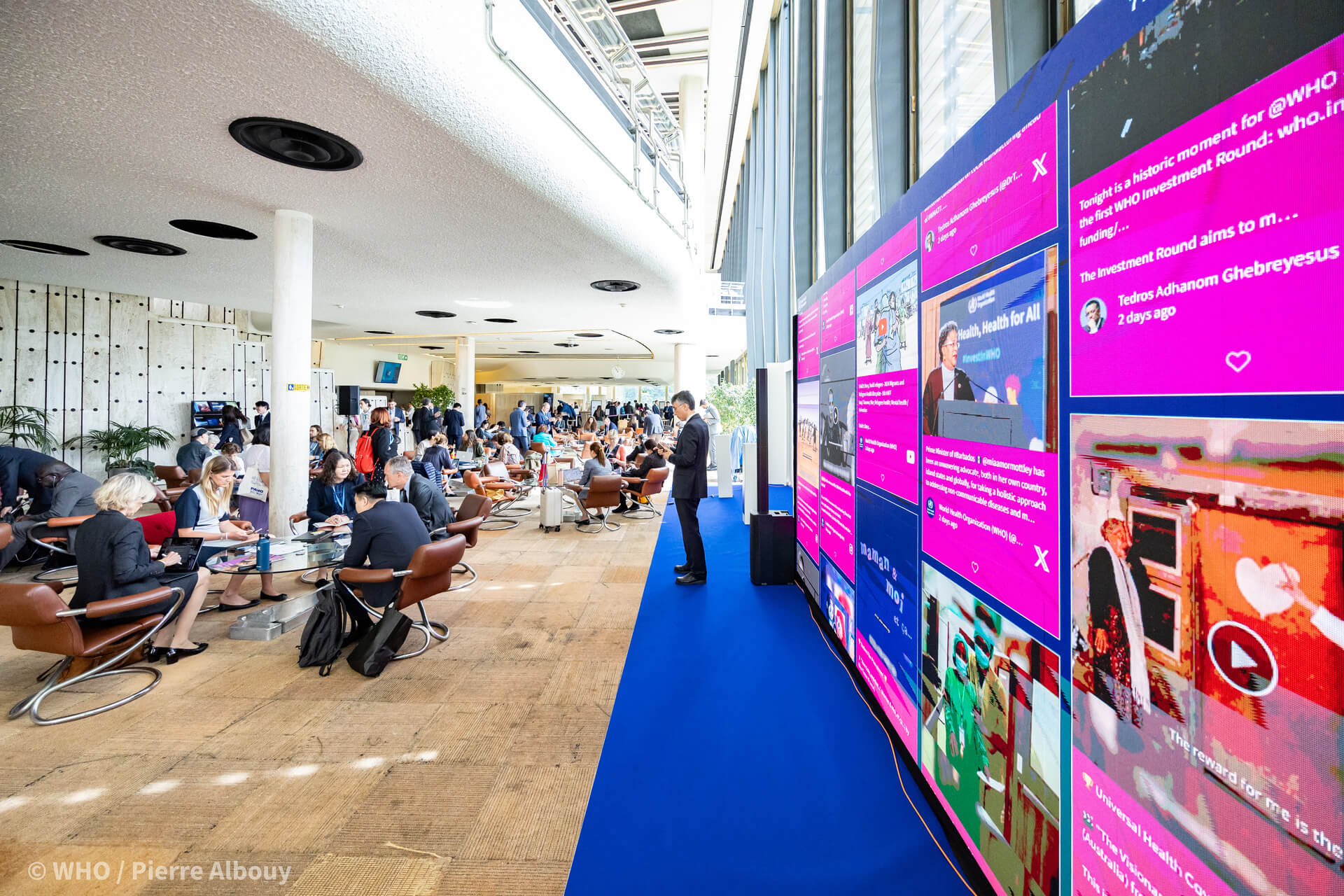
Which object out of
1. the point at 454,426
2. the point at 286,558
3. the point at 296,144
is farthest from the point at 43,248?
the point at 454,426

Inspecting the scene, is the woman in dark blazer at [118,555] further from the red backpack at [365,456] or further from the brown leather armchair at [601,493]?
the red backpack at [365,456]

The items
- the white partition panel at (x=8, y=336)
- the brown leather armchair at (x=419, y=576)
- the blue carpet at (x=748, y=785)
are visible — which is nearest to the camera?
the blue carpet at (x=748, y=785)

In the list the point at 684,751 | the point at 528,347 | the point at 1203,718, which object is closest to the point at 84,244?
the point at 684,751

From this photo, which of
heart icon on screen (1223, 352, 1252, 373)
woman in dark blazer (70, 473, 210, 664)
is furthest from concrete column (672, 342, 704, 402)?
heart icon on screen (1223, 352, 1252, 373)

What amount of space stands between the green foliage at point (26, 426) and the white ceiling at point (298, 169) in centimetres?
198

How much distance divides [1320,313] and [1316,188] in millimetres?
184

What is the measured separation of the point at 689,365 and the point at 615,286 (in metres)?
8.87

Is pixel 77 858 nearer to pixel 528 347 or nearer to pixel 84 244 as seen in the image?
pixel 84 244

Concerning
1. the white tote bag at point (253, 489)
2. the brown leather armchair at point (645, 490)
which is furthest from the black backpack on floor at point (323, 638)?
the brown leather armchair at point (645, 490)

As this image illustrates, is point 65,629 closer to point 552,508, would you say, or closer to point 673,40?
point 552,508

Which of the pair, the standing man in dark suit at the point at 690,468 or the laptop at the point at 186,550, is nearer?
the laptop at the point at 186,550

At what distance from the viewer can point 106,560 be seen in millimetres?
3076

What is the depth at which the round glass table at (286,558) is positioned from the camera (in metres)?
3.46

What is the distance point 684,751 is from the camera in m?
2.59
